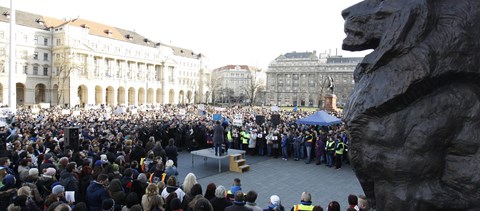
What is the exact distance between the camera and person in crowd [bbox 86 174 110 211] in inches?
248

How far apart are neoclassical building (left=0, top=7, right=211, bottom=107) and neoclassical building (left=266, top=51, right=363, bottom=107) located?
1425 inches

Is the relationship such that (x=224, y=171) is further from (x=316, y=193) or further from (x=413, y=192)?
(x=413, y=192)

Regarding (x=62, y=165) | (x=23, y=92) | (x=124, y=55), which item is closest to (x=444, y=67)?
(x=62, y=165)

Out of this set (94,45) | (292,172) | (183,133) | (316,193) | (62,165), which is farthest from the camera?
(94,45)

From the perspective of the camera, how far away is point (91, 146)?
11.9 m

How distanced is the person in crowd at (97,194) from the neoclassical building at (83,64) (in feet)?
205

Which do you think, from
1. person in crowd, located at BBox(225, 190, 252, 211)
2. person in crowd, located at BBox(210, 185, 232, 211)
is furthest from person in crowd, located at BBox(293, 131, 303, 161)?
person in crowd, located at BBox(225, 190, 252, 211)

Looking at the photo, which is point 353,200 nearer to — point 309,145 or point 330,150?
point 330,150

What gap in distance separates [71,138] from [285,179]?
26.6ft

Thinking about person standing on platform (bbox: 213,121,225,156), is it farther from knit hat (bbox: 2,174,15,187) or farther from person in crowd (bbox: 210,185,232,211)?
knit hat (bbox: 2,174,15,187)

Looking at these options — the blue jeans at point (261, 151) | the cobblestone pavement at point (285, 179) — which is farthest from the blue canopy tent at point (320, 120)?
the cobblestone pavement at point (285, 179)

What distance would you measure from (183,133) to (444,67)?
18218mm

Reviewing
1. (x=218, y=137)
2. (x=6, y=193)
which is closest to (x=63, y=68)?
(x=218, y=137)

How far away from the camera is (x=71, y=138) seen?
12195 millimetres
